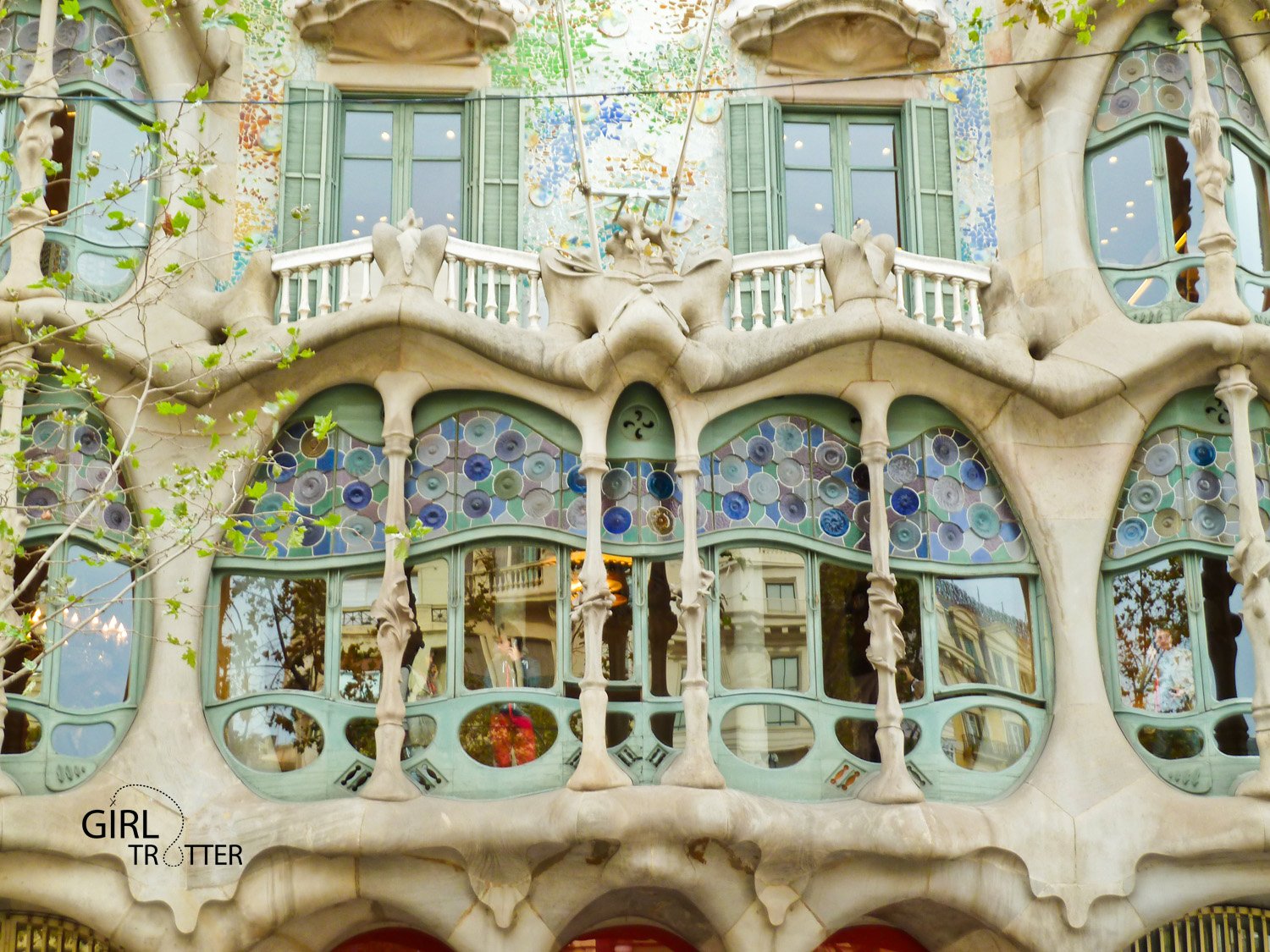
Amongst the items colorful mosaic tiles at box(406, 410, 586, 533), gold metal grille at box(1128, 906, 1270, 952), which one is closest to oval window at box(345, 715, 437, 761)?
colorful mosaic tiles at box(406, 410, 586, 533)

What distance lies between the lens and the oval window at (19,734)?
12891 mm

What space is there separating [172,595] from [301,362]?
1.98 metres

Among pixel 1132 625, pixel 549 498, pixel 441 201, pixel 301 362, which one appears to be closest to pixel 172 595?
pixel 301 362

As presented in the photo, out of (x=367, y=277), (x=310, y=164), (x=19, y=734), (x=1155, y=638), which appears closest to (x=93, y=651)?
(x=19, y=734)

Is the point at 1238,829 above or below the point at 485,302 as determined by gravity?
below

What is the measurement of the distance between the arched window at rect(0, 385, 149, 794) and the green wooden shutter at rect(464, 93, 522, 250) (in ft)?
11.5

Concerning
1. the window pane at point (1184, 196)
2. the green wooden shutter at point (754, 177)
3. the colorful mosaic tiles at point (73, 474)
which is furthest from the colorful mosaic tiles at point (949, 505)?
the colorful mosaic tiles at point (73, 474)

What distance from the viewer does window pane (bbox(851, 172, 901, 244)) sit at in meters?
15.6

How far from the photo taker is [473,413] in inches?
546

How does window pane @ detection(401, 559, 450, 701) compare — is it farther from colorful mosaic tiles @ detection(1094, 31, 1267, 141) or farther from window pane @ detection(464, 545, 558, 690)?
colorful mosaic tiles @ detection(1094, 31, 1267, 141)

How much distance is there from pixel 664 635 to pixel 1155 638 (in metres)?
3.80

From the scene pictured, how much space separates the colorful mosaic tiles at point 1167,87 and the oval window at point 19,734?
9.66 m

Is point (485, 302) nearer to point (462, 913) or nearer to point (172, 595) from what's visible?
point (172, 595)

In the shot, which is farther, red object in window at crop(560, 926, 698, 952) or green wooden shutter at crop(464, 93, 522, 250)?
green wooden shutter at crop(464, 93, 522, 250)
